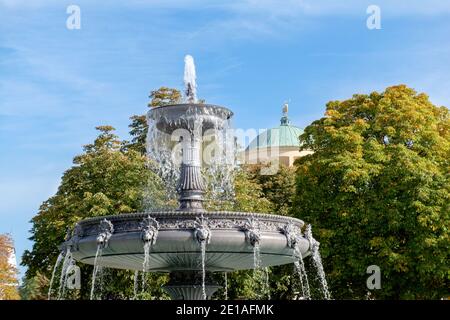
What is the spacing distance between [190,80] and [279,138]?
46.7 meters

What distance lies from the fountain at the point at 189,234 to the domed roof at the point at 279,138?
150 ft

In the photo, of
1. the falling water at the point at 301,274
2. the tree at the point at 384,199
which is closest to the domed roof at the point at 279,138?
the tree at the point at 384,199

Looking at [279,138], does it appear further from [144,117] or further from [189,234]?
[189,234]

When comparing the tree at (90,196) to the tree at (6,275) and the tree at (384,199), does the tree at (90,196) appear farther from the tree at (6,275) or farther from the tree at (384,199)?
the tree at (384,199)

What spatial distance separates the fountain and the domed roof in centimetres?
4564

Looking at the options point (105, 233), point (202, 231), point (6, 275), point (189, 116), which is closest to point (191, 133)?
point (189, 116)

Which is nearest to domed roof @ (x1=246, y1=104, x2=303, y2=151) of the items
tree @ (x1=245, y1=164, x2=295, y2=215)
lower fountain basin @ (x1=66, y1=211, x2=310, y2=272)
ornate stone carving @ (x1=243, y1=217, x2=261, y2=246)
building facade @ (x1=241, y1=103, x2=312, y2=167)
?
building facade @ (x1=241, y1=103, x2=312, y2=167)

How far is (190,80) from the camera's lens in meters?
19.8

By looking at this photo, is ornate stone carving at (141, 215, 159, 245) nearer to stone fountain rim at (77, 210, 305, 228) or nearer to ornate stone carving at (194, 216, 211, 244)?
stone fountain rim at (77, 210, 305, 228)

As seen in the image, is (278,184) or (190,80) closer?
(190,80)

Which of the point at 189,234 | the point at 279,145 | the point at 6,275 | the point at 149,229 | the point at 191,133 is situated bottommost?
the point at 189,234

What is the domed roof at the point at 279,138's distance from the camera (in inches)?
2564

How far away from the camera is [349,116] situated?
1351 inches

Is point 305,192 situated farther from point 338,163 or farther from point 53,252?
point 53,252
